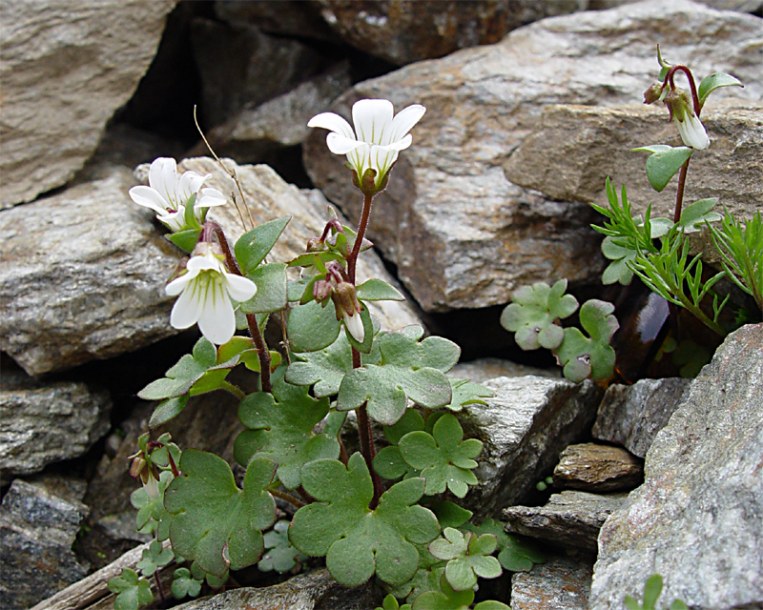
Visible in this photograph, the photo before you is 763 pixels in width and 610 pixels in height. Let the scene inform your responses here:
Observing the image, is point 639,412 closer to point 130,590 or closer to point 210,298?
point 210,298

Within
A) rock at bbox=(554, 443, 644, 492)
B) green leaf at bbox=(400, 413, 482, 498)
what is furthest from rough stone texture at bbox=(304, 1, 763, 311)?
green leaf at bbox=(400, 413, 482, 498)

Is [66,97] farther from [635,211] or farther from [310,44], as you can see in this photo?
[635,211]

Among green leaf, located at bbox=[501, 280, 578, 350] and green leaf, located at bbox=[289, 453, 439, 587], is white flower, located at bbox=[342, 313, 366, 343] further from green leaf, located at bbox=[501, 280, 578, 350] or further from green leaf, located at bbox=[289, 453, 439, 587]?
green leaf, located at bbox=[501, 280, 578, 350]

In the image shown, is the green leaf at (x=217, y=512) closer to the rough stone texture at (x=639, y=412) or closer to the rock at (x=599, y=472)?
the rock at (x=599, y=472)

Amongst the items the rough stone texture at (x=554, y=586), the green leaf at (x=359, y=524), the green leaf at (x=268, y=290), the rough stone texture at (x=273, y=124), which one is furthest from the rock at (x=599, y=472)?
the rough stone texture at (x=273, y=124)

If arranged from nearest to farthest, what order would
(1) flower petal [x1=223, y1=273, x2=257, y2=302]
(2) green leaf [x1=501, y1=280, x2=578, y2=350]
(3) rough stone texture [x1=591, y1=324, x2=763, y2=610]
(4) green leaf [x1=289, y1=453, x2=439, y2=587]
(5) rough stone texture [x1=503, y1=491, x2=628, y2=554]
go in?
(3) rough stone texture [x1=591, y1=324, x2=763, y2=610] < (1) flower petal [x1=223, y1=273, x2=257, y2=302] < (4) green leaf [x1=289, y1=453, x2=439, y2=587] < (5) rough stone texture [x1=503, y1=491, x2=628, y2=554] < (2) green leaf [x1=501, y1=280, x2=578, y2=350]

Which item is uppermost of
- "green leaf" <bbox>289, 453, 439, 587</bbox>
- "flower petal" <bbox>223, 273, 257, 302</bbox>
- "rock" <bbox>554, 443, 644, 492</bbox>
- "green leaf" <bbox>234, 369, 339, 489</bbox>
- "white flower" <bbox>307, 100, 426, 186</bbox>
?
"white flower" <bbox>307, 100, 426, 186</bbox>

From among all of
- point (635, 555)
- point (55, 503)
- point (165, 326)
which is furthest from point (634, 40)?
point (55, 503)
